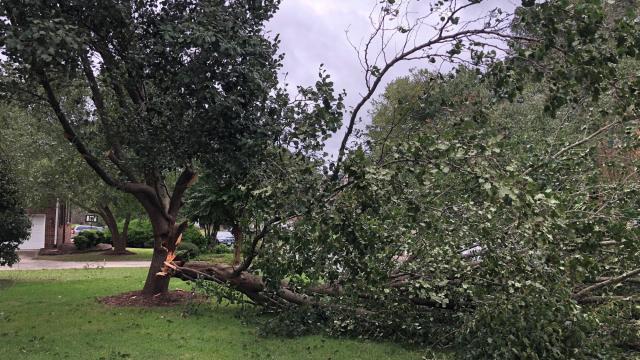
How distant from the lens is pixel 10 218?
1210cm

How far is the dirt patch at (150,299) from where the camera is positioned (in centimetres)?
950

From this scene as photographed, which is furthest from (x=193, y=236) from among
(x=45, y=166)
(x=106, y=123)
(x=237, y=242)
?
(x=106, y=123)

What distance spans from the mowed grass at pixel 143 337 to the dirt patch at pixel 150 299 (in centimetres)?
30

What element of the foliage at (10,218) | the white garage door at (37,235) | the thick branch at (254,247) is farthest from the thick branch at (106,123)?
the white garage door at (37,235)

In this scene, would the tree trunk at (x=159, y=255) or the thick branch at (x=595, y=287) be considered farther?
the tree trunk at (x=159, y=255)

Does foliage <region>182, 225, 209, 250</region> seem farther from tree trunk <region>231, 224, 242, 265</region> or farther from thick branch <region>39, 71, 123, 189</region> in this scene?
thick branch <region>39, 71, 123, 189</region>

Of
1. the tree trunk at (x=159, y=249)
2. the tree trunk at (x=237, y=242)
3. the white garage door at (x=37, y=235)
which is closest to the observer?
the tree trunk at (x=237, y=242)

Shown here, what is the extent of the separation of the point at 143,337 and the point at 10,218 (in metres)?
6.85

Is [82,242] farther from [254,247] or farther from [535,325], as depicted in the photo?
[535,325]

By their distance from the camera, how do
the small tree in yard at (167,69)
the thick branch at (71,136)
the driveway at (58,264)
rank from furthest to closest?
1. the driveway at (58,264)
2. the thick branch at (71,136)
3. the small tree in yard at (167,69)

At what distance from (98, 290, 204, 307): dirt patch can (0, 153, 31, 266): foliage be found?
11.6ft

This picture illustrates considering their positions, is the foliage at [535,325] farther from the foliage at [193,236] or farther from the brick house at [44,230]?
the brick house at [44,230]

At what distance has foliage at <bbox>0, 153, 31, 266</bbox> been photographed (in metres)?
12.0

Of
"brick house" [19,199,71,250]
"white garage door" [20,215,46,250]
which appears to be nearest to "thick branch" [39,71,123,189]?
"brick house" [19,199,71,250]
